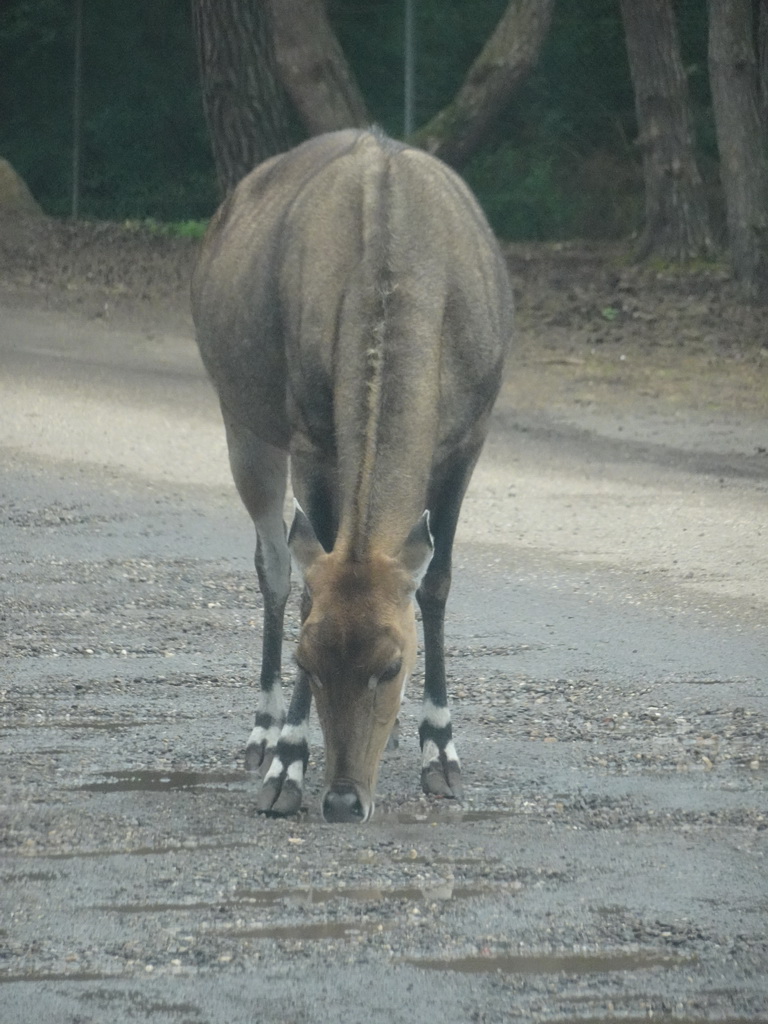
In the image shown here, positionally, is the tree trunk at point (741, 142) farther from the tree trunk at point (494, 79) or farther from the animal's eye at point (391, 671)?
the animal's eye at point (391, 671)

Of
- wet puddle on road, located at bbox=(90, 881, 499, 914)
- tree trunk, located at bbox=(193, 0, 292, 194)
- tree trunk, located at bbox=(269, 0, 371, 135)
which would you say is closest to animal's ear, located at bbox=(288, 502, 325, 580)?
wet puddle on road, located at bbox=(90, 881, 499, 914)

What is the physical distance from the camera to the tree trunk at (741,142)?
1612cm

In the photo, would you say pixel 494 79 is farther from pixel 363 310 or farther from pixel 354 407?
pixel 354 407

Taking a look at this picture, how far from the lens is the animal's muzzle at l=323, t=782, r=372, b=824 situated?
4688mm

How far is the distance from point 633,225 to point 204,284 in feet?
53.9

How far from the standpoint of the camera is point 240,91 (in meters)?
16.7

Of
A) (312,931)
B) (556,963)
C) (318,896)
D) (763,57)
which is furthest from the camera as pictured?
(763,57)

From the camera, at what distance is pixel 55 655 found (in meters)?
6.95

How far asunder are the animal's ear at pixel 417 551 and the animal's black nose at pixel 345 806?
0.57 metres

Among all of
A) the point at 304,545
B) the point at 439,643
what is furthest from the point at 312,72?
the point at 304,545

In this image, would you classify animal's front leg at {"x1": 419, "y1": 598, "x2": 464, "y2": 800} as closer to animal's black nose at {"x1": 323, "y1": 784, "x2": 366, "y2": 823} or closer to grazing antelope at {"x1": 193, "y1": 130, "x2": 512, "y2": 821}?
grazing antelope at {"x1": 193, "y1": 130, "x2": 512, "y2": 821}

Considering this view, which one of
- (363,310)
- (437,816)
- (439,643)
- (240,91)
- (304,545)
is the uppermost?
(363,310)

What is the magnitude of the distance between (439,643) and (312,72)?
1262cm

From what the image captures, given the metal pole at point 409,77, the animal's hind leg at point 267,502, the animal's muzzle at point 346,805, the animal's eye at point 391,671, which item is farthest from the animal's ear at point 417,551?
the metal pole at point 409,77
